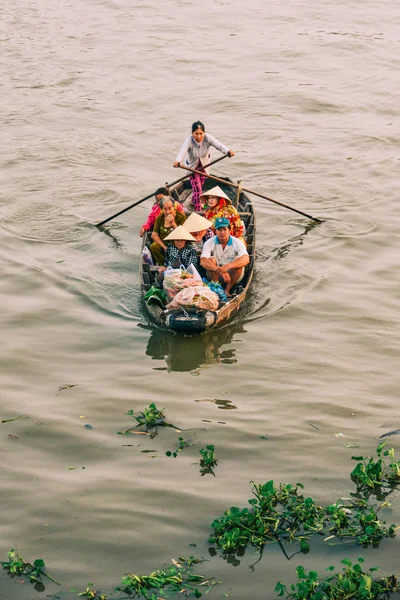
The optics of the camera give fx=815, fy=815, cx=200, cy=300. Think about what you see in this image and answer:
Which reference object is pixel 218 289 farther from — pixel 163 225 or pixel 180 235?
pixel 163 225

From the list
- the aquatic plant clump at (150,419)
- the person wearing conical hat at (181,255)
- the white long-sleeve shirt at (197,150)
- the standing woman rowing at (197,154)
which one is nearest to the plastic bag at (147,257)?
the person wearing conical hat at (181,255)

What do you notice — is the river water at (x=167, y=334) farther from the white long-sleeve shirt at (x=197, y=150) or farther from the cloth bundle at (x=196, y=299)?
the white long-sleeve shirt at (x=197, y=150)

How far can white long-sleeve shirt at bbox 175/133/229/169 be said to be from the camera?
1141 cm

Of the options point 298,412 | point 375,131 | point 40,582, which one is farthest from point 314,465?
point 375,131

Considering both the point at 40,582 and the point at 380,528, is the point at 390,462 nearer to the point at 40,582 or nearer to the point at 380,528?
the point at 380,528

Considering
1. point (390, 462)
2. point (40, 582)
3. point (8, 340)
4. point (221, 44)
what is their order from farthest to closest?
1. point (221, 44)
2. point (8, 340)
3. point (390, 462)
4. point (40, 582)

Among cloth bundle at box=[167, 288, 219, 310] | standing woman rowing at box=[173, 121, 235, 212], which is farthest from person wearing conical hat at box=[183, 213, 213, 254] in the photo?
standing woman rowing at box=[173, 121, 235, 212]

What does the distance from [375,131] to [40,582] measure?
12.5m

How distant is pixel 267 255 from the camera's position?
11.0 metres

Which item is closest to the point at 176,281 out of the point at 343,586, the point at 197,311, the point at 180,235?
the point at 197,311

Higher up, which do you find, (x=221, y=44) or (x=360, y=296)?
(x=221, y=44)

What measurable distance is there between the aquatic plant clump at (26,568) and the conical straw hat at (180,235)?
178 inches

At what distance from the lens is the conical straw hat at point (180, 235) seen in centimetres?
910

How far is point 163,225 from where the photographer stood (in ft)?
32.5
